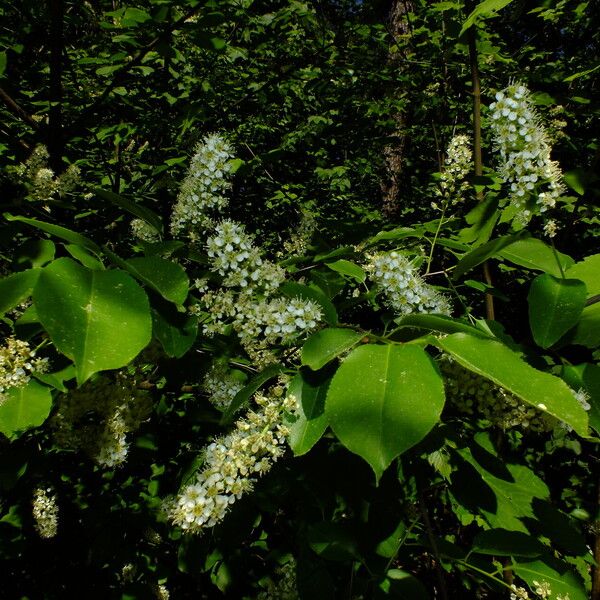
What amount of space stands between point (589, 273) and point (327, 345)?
58 centimetres

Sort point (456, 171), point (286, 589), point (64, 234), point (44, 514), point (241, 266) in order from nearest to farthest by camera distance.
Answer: point (64, 234) → point (241, 266) → point (286, 589) → point (456, 171) → point (44, 514)

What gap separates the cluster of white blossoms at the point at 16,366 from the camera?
1170 millimetres

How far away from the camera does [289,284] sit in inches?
43.1

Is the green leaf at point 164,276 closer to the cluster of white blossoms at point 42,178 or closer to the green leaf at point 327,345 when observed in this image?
the green leaf at point 327,345

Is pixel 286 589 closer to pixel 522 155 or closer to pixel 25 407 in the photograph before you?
pixel 25 407

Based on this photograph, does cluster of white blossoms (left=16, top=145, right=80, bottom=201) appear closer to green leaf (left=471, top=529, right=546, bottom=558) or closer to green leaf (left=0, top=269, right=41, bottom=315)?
green leaf (left=0, top=269, right=41, bottom=315)

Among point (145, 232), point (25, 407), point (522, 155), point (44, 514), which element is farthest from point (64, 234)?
point (44, 514)

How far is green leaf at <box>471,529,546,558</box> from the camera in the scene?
104cm

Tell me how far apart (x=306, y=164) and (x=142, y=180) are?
1900 mm

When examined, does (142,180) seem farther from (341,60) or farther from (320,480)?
(320,480)

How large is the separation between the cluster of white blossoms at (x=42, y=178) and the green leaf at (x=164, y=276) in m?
1.41

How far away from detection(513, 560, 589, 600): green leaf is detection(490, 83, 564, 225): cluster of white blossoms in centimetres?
96

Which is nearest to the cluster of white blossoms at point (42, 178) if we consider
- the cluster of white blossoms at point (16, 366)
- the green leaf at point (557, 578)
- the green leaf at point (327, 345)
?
the cluster of white blossoms at point (16, 366)

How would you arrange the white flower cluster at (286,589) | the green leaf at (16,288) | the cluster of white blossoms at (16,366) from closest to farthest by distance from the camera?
1. the green leaf at (16,288)
2. the cluster of white blossoms at (16,366)
3. the white flower cluster at (286,589)
